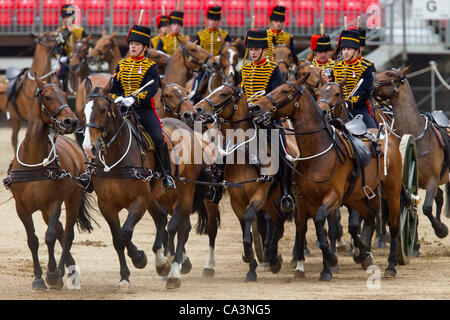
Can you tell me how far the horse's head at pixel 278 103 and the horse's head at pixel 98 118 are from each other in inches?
54.9

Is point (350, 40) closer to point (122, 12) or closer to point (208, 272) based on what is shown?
point (208, 272)

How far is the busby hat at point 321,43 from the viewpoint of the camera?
14836mm

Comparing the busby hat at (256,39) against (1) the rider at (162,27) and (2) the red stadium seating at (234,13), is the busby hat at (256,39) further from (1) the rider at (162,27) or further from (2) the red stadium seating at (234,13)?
(2) the red stadium seating at (234,13)

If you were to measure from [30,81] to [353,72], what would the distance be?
9809mm

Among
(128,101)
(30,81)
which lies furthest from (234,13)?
(128,101)

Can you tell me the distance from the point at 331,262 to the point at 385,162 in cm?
157

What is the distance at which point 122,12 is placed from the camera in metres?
23.4

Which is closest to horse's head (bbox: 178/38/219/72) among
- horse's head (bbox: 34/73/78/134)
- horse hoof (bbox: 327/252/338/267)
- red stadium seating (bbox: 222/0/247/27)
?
horse hoof (bbox: 327/252/338/267)

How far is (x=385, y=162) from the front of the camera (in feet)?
A: 37.5

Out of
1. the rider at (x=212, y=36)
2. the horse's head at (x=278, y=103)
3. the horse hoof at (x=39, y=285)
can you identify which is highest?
the rider at (x=212, y=36)

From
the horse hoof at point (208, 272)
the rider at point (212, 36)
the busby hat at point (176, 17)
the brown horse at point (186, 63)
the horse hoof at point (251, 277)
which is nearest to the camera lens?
Result: the horse hoof at point (251, 277)

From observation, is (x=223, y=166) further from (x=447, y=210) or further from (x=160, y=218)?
(x=447, y=210)

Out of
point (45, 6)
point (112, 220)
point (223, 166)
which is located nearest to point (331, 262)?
point (223, 166)

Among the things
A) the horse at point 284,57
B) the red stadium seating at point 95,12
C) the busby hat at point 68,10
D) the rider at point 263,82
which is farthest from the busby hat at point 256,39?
the red stadium seating at point 95,12
